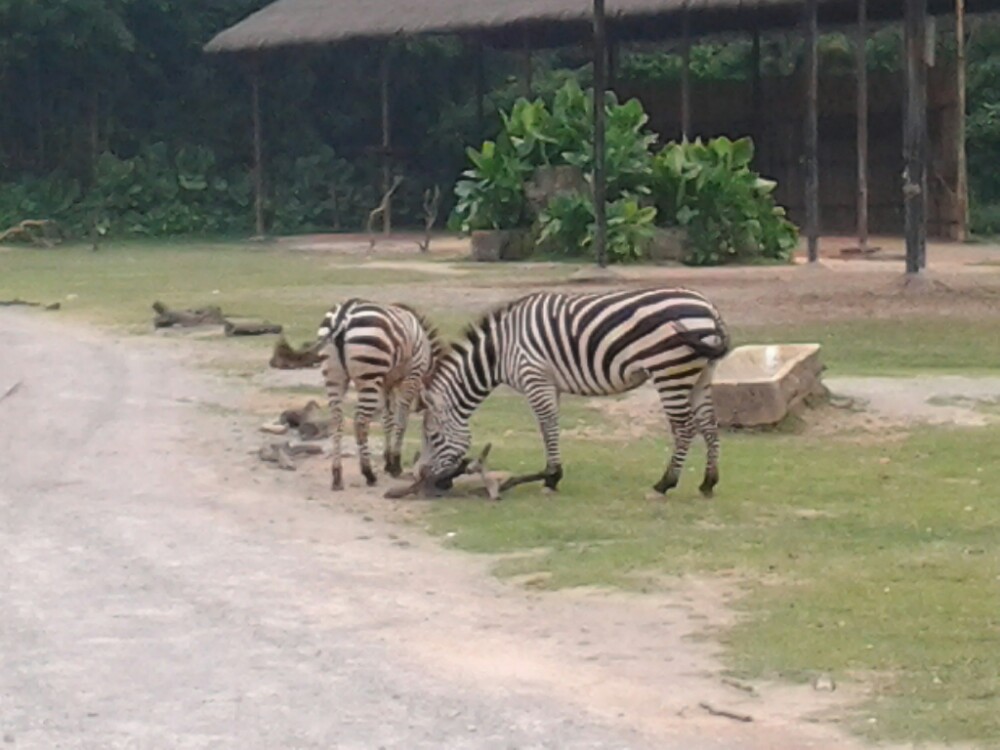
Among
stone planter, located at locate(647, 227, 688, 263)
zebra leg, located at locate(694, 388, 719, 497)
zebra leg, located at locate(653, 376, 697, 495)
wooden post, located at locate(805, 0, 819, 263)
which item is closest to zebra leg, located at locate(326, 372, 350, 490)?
zebra leg, located at locate(653, 376, 697, 495)

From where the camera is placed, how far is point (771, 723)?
563 centimetres

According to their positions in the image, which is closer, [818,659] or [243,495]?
[818,659]

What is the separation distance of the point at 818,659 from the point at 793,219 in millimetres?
27954

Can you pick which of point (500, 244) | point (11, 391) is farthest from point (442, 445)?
point (500, 244)

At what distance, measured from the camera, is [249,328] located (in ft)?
58.5

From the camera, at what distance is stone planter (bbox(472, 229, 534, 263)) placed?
2786 cm

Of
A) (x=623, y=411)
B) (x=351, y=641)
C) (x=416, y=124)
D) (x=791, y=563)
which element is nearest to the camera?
(x=351, y=641)

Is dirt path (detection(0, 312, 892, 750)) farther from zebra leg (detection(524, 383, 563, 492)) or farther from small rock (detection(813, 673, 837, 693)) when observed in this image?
zebra leg (detection(524, 383, 563, 492))

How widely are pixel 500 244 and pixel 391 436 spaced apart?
1766 centimetres

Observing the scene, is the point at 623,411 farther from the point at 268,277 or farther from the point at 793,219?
the point at 793,219

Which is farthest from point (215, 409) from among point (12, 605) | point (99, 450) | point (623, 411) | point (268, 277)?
point (268, 277)

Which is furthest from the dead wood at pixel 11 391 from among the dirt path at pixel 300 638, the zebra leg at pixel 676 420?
the zebra leg at pixel 676 420

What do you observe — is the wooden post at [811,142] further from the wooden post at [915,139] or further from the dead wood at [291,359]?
the dead wood at [291,359]

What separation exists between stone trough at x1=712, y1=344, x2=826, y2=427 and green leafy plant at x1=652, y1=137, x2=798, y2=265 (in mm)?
13683
